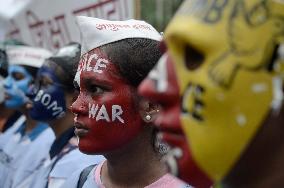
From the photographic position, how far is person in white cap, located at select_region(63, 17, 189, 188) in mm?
2367

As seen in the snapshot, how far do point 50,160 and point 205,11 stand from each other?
2.76 m

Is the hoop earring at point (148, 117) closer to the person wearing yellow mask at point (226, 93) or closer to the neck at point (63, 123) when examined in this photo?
the person wearing yellow mask at point (226, 93)

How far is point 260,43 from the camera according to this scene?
1401 mm

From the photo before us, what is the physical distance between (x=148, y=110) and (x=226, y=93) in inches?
40.3

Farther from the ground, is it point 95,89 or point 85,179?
point 95,89

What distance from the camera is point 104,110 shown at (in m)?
2.37

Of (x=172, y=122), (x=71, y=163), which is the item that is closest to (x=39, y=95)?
(x=71, y=163)

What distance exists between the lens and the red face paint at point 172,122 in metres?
1.45

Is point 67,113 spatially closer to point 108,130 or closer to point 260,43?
point 108,130

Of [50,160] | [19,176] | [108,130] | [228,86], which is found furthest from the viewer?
[19,176]

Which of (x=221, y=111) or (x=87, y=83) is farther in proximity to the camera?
(x=87, y=83)

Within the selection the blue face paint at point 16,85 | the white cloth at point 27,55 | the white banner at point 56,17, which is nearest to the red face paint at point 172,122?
the white banner at point 56,17

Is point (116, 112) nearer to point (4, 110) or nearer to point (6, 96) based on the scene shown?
point (6, 96)

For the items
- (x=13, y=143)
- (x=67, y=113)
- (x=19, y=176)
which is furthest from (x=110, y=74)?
(x=13, y=143)
